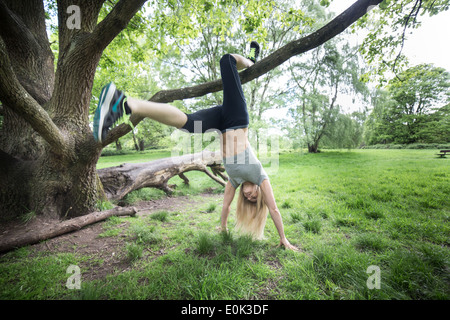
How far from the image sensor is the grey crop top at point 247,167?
2.84m

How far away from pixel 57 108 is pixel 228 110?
11.1ft

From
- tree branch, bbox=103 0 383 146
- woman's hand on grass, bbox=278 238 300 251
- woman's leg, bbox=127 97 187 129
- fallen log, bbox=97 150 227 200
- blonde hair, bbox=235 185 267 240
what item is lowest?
woman's hand on grass, bbox=278 238 300 251

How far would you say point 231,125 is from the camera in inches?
108

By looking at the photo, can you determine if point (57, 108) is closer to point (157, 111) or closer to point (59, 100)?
point (59, 100)

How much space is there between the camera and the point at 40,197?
3152mm

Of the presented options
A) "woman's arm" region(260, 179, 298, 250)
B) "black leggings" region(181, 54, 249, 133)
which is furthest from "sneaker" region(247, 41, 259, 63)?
"woman's arm" region(260, 179, 298, 250)

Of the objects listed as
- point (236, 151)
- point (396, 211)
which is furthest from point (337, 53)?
point (236, 151)

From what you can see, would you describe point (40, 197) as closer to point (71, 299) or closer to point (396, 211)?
point (71, 299)

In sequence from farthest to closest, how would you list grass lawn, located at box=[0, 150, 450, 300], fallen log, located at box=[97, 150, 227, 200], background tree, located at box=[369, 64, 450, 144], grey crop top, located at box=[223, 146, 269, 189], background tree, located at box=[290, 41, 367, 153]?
1. background tree, located at box=[369, 64, 450, 144]
2. background tree, located at box=[290, 41, 367, 153]
3. fallen log, located at box=[97, 150, 227, 200]
4. grey crop top, located at box=[223, 146, 269, 189]
5. grass lawn, located at box=[0, 150, 450, 300]

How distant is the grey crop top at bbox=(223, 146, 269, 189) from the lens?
9.32 feet

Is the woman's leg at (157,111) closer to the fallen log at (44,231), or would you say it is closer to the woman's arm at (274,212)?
the woman's arm at (274,212)

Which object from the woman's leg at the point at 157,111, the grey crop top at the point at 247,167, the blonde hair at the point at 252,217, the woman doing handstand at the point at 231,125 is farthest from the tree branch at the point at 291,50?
the blonde hair at the point at 252,217

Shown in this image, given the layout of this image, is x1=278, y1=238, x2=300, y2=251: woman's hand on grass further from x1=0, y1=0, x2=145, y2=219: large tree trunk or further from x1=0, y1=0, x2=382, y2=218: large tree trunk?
x1=0, y1=0, x2=145, y2=219: large tree trunk

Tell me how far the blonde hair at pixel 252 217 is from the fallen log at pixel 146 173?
11.4ft
